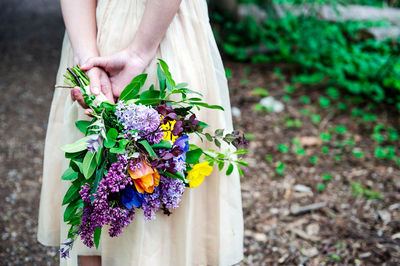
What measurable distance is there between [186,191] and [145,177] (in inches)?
12.7

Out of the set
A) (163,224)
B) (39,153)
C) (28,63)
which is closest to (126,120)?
(163,224)

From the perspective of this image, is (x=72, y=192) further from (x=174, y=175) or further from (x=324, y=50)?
(x=324, y=50)

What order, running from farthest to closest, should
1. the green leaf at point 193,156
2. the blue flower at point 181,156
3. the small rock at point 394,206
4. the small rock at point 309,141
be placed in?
1. the small rock at point 309,141
2. the small rock at point 394,206
3. the green leaf at point 193,156
4. the blue flower at point 181,156

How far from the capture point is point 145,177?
44.1 inches

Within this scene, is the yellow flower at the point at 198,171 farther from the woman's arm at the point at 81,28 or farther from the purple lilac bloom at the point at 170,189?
the woman's arm at the point at 81,28

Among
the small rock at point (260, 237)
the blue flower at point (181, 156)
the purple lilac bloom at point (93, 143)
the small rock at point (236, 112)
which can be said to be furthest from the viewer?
the small rock at point (236, 112)

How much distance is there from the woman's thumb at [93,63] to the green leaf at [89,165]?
326 millimetres

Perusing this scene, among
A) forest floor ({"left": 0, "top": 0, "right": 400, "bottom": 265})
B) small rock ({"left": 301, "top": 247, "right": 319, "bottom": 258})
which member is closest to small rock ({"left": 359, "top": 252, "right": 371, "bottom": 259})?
forest floor ({"left": 0, "top": 0, "right": 400, "bottom": 265})

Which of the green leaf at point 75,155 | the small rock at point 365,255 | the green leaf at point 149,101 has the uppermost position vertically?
the green leaf at point 149,101

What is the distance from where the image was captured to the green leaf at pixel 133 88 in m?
1.22

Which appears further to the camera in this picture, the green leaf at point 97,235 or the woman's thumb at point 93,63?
the woman's thumb at point 93,63

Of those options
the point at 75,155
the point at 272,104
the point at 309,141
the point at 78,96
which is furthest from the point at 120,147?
the point at 272,104

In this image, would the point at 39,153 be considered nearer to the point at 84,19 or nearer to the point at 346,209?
the point at 84,19

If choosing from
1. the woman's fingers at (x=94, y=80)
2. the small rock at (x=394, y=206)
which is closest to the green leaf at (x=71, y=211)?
the woman's fingers at (x=94, y=80)
